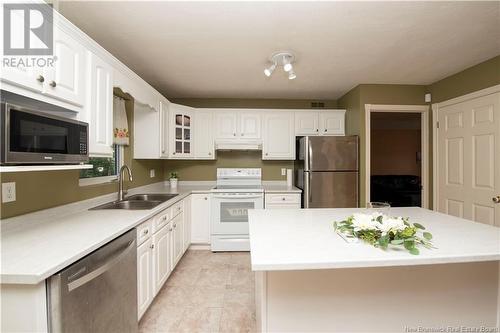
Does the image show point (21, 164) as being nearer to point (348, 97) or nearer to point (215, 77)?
point (215, 77)

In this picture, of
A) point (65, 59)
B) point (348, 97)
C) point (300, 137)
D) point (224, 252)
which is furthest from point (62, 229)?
point (348, 97)

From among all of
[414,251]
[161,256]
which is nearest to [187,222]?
[161,256]

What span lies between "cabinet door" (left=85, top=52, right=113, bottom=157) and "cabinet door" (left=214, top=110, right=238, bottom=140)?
182 cm

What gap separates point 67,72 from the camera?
126 centimetres

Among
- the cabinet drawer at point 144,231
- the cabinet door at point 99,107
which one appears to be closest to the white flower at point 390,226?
the cabinet drawer at point 144,231

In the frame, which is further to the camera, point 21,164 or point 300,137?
point 300,137

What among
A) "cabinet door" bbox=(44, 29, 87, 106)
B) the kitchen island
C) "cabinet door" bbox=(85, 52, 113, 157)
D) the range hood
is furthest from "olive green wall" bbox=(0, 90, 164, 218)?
the range hood

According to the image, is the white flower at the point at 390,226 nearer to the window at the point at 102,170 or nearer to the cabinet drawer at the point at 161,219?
the cabinet drawer at the point at 161,219

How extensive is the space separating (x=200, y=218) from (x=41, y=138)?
227cm

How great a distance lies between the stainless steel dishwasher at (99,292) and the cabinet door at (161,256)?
1.34 feet

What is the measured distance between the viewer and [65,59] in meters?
1.25

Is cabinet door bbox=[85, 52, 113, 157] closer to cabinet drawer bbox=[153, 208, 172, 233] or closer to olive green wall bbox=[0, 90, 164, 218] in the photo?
olive green wall bbox=[0, 90, 164, 218]

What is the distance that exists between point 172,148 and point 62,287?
2375 mm

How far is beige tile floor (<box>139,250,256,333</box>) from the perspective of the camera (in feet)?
5.57
